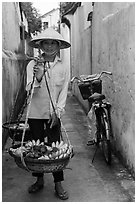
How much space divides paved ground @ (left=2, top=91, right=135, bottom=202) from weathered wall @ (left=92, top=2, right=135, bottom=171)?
282mm

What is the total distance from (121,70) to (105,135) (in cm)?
99

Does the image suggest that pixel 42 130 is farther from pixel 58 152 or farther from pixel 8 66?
pixel 8 66

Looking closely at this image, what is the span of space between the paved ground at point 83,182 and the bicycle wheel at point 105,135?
154 mm

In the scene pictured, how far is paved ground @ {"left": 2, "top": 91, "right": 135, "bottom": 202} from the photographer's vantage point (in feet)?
12.1

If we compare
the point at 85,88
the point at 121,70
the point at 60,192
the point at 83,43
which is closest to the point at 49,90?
the point at 60,192

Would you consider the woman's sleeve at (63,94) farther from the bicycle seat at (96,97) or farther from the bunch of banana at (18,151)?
the bicycle seat at (96,97)

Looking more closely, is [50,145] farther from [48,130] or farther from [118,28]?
[118,28]

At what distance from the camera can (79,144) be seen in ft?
19.6

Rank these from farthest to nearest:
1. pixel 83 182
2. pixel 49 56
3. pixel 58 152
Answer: pixel 83 182, pixel 49 56, pixel 58 152

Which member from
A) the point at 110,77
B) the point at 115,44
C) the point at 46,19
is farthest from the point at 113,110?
the point at 46,19

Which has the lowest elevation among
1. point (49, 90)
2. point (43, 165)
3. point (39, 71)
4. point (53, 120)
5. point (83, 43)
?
point (43, 165)

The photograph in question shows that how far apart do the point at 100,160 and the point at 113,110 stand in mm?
822

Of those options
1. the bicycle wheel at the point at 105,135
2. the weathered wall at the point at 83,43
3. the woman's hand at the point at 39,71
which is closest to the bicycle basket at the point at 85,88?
the bicycle wheel at the point at 105,135

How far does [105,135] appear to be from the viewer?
4875mm
